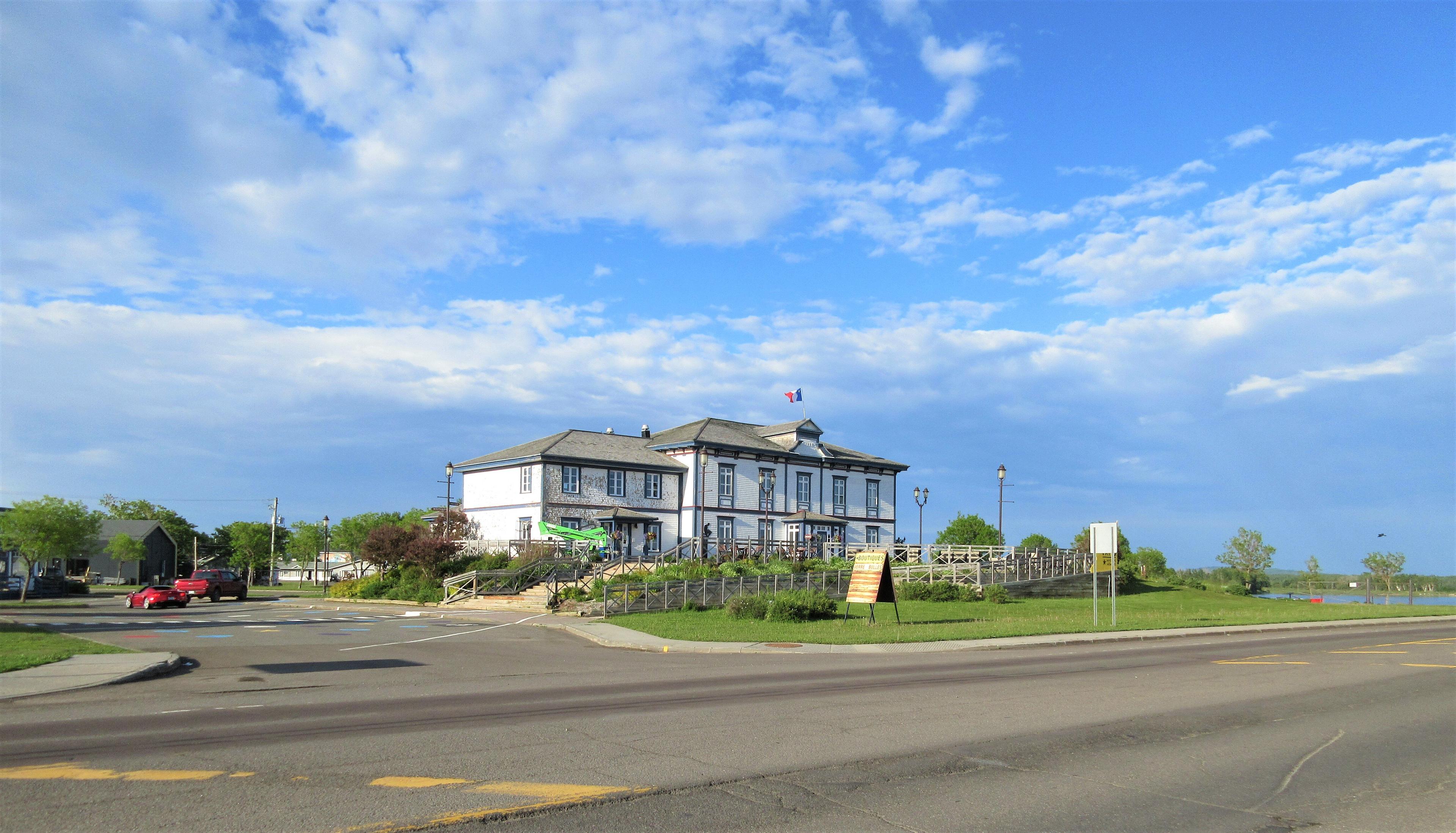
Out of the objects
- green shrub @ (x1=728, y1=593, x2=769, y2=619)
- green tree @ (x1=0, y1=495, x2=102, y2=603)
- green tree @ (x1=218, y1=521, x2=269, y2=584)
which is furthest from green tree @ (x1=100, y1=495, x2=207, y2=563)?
green shrub @ (x1=728, y1=593, x2=769, y2=619)

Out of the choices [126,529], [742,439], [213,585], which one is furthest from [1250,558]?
[126,529]

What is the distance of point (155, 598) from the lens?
41.7 meters

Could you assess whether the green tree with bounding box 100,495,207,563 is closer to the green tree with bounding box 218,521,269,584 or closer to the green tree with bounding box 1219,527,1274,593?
the green tree with bounding box 218,521,269,584

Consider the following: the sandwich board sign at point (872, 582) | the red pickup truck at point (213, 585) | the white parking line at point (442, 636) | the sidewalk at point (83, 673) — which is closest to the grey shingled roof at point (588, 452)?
the red pickup truck at point (213, 585)

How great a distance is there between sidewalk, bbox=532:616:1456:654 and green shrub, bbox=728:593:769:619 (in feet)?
12.6

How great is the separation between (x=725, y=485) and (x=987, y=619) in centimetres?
2955

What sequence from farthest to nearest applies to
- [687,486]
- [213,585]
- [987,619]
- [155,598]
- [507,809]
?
[687,486] → [213,585] → [155,598] → [987,619] → [507,809]

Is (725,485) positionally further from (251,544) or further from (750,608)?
(251,544)

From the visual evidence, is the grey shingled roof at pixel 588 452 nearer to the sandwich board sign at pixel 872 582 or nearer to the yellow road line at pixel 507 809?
the sandwich board sign at pixel 872 582

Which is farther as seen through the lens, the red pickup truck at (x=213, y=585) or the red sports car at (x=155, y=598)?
the red pickup truck at (x=213, y=585)

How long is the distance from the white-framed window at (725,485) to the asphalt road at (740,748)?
41068 millimetres

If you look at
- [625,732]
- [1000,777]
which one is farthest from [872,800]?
[625,732]

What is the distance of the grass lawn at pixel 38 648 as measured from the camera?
16.2 metres

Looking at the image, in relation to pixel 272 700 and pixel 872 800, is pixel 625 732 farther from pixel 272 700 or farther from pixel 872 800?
pixel 272 700
